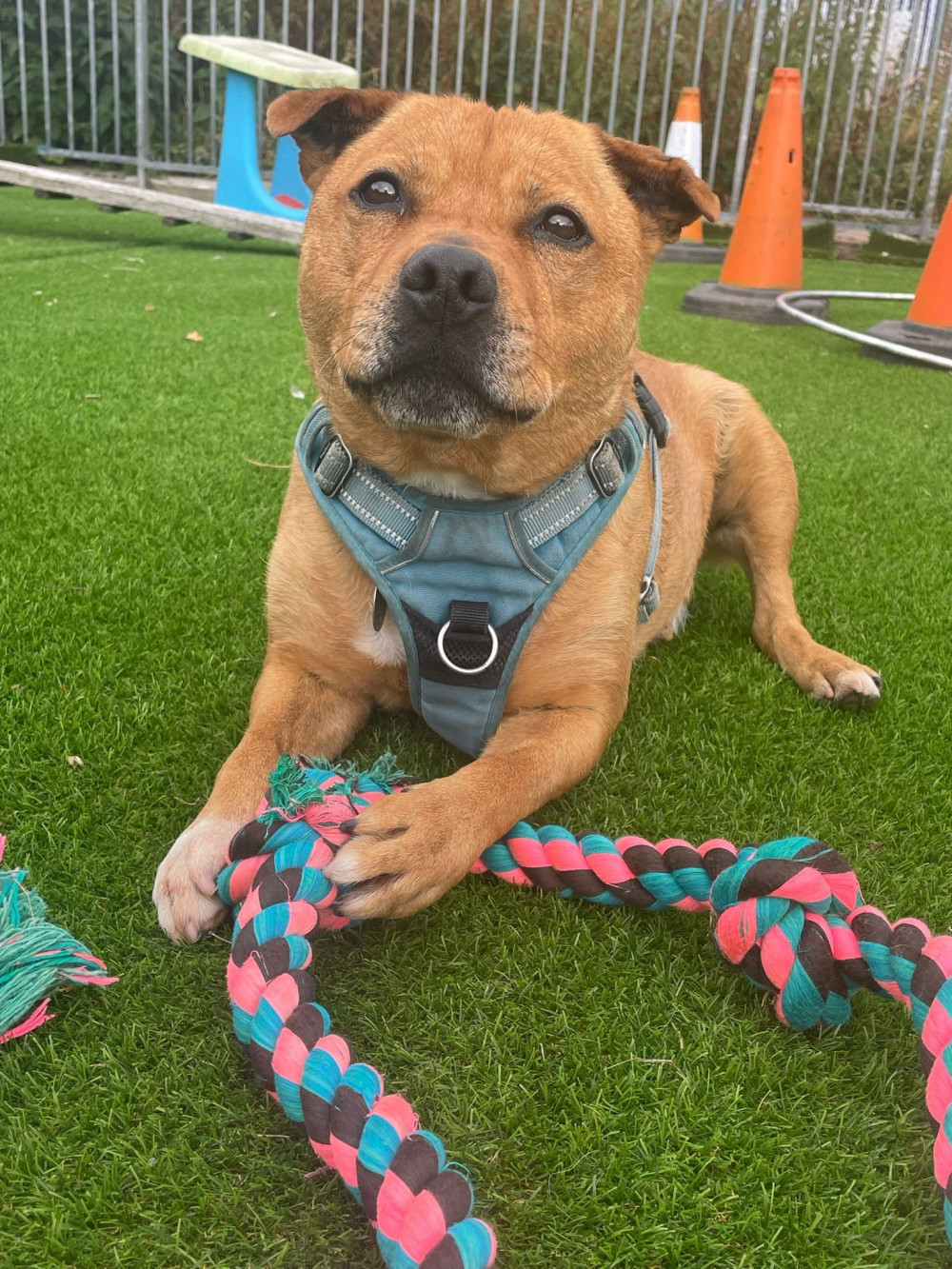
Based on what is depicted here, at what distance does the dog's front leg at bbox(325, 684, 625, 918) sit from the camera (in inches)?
69.0

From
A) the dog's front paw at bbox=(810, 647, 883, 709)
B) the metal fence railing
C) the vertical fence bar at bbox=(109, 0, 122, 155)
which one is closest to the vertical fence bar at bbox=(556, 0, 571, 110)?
the metal fence railing

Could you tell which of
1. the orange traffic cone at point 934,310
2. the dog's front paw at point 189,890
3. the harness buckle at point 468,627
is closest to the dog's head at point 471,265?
the harness buckle at point 468,627

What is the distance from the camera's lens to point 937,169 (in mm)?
13031

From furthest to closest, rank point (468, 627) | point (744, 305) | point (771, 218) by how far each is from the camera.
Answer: point (771, 218)
point (744, 305)
point (468, 627)

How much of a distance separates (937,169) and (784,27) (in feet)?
8.62

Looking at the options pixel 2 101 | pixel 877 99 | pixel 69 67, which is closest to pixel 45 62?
pixel 69 67

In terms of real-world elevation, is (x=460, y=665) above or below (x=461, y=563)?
below

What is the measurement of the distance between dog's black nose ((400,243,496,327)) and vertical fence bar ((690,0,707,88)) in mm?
12805

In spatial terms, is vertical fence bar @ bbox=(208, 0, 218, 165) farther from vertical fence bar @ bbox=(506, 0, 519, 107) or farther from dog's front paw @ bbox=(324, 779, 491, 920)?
dog's front paw @ bbox=(324, 779, 491, 920)

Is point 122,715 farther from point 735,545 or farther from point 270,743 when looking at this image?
point 735,545

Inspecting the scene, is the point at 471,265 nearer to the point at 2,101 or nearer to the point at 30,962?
the point at 30,962

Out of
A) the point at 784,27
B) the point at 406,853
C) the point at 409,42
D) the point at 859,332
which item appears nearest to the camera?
the point at 406,853

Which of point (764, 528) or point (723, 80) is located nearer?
point (764, 528)

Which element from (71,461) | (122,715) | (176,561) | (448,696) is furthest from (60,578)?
(448,696)
